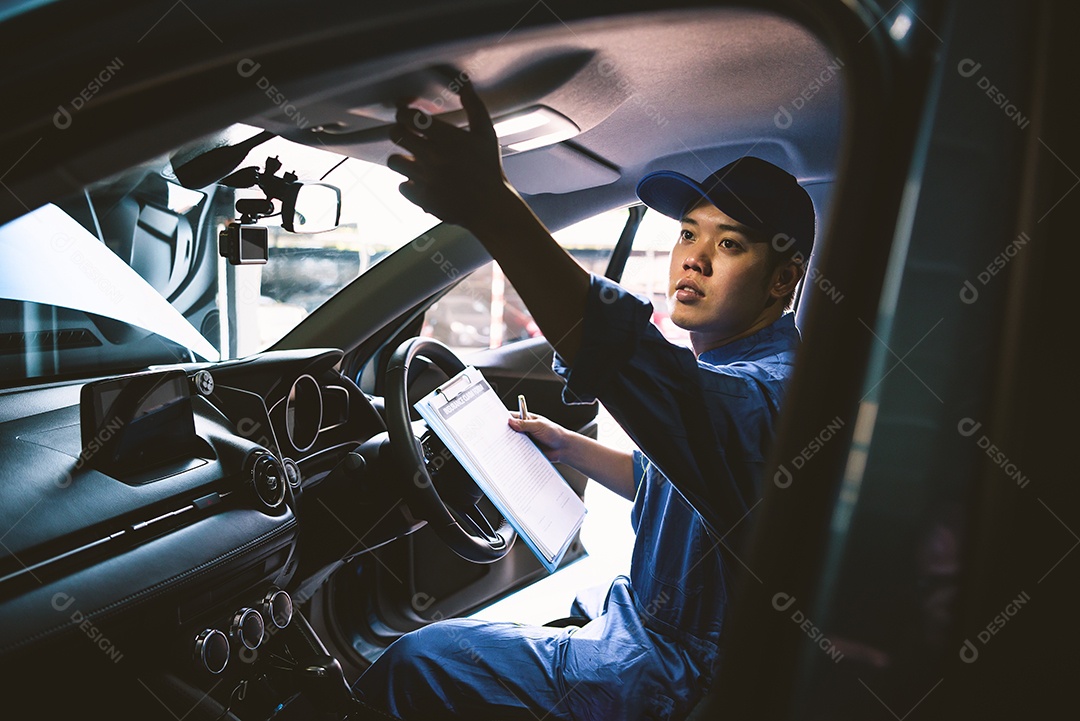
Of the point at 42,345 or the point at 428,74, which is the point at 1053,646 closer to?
the point at 428,74

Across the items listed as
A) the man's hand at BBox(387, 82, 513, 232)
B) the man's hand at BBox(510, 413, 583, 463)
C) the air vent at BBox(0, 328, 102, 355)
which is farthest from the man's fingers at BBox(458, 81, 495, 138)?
the air vent at BBox(0, 328, 102, 355)

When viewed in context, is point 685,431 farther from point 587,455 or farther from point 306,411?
point 306,411

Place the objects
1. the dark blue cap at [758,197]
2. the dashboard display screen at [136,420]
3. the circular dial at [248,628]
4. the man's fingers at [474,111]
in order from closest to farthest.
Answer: the man's fingers at [474,111]
the dashboard display screen at [136,420]
the circular dial at [248,628]
the dark blue cap at [758,197]

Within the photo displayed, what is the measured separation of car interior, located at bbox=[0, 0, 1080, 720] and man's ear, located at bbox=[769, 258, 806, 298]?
268mm

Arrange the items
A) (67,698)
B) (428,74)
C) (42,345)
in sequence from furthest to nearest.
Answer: (42,345) < (67,698) < (428,74)

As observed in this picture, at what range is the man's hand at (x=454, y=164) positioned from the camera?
0.74 meters

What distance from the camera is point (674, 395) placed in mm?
1003

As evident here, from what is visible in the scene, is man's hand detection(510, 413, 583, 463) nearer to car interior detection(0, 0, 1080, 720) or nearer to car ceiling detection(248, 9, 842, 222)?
car interior detection(0, 0, 1080, 720)

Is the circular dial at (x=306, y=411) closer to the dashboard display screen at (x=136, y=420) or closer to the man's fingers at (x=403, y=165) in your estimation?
the dashboard display screen at (x=136, y=420)

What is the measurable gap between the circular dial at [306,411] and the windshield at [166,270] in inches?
13.8

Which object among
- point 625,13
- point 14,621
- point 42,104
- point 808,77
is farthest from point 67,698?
point 808,77

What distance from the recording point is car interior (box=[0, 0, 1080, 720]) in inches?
22.0

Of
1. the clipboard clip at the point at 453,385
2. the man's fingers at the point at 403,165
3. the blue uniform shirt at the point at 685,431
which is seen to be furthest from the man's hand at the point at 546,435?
the man's fingers at the point at 403,165

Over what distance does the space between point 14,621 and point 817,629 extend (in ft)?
2.88
